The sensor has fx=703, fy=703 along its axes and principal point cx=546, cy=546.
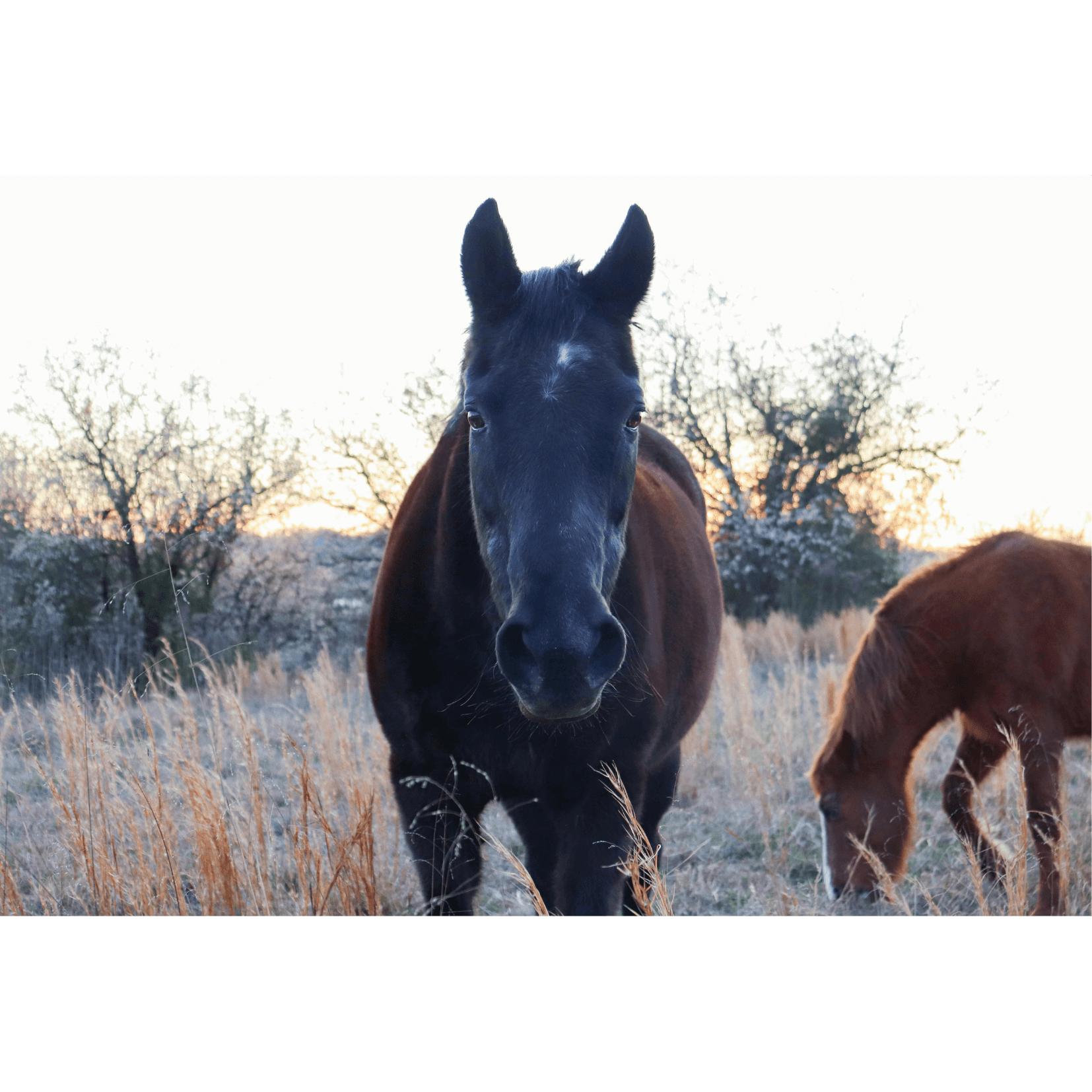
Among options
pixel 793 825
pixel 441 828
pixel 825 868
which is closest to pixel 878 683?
pixel 825 868

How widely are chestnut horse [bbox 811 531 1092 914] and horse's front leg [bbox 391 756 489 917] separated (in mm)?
2093

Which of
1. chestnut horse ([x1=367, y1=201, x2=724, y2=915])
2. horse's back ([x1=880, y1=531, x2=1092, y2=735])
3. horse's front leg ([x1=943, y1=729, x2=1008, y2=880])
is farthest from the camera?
horse's front leg ([x1=943, y1=729, x2=1008, y2=880])

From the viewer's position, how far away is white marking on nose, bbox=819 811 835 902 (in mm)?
3359

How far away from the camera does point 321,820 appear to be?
6.68 ft

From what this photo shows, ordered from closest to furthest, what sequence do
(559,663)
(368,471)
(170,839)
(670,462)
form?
(559,663)
(170,839)
(670,462)
(368,471)

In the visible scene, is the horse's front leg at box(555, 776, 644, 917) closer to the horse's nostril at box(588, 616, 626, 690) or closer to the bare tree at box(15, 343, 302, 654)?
the horse's nostril at box(588, 616, 626, 690)

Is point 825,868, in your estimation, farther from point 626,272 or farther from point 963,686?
point 626,272

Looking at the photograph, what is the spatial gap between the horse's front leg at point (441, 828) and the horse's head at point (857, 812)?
2.08m

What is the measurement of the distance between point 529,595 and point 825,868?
285cm

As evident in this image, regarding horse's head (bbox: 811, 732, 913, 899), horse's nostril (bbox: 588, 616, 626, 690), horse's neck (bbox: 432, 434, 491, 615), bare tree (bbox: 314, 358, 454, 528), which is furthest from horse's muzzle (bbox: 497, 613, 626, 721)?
bare tree (bbox: 314, 358, 454, 528)

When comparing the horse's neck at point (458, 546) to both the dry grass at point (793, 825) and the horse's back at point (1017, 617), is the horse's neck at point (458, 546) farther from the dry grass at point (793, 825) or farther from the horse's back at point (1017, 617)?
the horse's back at point (1017, 617)

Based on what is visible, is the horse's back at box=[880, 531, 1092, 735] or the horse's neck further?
the horse's back at box=[880, 531, 1092, 735]

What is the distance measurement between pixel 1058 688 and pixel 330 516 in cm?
661
